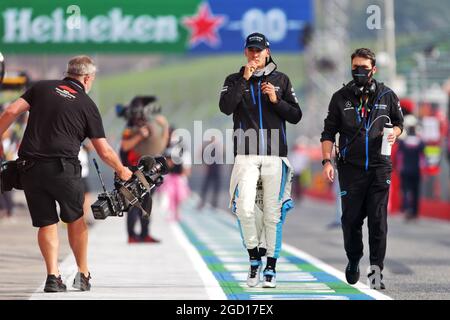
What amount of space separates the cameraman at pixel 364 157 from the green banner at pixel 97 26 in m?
23.8

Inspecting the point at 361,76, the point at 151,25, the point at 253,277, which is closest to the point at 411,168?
the point at 151,25

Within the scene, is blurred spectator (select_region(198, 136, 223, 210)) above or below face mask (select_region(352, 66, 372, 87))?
below

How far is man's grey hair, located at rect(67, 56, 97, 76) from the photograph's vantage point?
10.3m

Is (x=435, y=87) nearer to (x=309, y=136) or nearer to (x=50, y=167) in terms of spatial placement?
(x=309, y=136)

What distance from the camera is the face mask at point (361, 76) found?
1057cm

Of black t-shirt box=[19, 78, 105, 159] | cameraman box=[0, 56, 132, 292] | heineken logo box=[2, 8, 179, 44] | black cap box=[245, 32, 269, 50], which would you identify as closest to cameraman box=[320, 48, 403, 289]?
black cap box=[245, 32, 269, 50]

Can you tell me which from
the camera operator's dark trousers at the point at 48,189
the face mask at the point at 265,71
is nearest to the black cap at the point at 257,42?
the face mask at the point at 265,71

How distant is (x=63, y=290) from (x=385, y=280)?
288 cm

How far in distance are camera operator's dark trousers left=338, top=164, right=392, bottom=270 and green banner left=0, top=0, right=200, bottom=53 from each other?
2392cm

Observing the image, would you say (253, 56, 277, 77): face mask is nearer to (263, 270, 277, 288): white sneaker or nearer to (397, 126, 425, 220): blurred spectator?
(263, 270, 277, 288): white sneaker

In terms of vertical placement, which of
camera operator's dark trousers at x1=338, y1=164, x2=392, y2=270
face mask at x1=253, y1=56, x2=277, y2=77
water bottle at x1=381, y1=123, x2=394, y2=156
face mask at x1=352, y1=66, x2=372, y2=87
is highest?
face mask at x1=253, y1=56, x2=277, y2=77

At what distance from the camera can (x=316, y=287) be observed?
10.9m

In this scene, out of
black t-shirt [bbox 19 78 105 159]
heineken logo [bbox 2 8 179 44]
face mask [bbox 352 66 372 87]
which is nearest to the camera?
black t-shirt [bbox 19 78 105 159]
